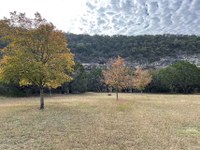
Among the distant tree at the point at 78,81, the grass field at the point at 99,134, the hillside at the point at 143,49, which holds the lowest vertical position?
the grass field at the point at 99,134

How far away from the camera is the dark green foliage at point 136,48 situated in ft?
483

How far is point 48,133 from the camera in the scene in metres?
20.8

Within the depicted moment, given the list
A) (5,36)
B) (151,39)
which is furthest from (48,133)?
(151,39)

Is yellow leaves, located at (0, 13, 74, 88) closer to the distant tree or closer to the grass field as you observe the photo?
the grass field

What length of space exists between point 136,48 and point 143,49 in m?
4.19

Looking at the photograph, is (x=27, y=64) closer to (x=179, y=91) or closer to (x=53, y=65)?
(x=53, y=65)

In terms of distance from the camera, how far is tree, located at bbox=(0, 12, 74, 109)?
36.2m

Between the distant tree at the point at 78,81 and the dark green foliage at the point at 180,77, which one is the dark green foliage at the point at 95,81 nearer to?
the distant tree at the point at 78,81

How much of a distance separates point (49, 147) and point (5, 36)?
2353 centimetres

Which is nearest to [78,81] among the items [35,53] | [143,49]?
[35,53]

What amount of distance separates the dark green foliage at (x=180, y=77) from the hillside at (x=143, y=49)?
39922mm

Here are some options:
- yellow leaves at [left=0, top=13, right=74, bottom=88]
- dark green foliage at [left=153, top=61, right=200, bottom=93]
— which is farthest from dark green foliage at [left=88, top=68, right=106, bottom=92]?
yellow leaves at [left=0, top=13, right=74, bottom=88]

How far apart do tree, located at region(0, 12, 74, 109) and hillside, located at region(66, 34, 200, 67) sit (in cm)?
10425

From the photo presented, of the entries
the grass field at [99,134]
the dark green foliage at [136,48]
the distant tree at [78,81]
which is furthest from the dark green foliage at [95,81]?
the grass field at [99,134]
